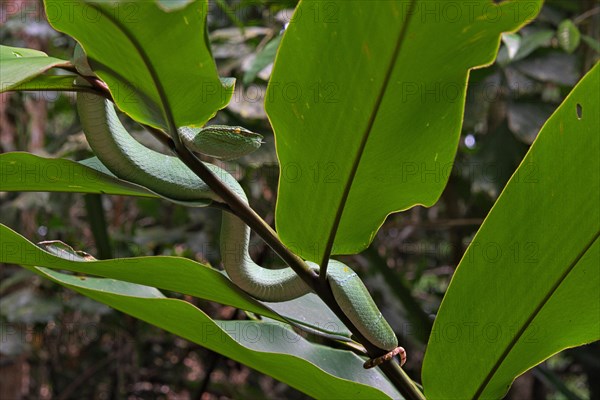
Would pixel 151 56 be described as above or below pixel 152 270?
above

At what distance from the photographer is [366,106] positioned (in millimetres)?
512

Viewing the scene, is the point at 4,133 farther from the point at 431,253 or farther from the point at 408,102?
the point at 408,102

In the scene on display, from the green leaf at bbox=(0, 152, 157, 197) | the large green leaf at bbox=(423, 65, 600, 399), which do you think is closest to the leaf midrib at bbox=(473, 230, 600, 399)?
the large green leaf at bbox=(423, 65, 600, 399)

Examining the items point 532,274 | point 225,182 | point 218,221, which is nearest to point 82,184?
point 225,182

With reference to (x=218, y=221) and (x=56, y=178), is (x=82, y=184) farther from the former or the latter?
(x=218, y=221)

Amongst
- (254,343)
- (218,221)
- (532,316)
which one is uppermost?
(532,316)

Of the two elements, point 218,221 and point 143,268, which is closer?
point 143,268

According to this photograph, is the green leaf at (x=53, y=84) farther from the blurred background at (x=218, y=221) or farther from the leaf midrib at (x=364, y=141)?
the blurred background at (x=218, y=221)

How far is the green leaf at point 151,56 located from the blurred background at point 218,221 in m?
0.83

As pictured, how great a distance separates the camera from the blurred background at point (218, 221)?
157cm

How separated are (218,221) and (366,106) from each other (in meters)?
1.23

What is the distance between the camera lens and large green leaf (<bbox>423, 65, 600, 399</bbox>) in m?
0.54

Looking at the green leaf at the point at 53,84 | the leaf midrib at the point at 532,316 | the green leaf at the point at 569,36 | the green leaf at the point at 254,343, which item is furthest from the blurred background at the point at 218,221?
the green leaf at the point at 53,84

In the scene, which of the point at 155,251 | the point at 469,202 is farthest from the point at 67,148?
the point at 469,202
